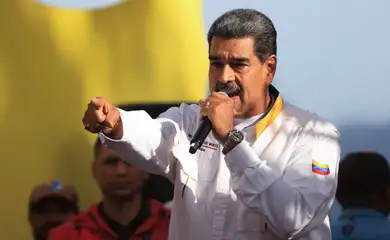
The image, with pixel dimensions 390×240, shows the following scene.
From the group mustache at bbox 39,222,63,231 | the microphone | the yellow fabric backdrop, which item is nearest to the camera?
the microphone

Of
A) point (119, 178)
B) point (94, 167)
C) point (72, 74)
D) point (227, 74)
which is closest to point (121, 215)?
point (119, 178)

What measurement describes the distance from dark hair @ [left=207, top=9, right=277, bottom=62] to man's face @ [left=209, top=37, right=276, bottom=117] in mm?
15

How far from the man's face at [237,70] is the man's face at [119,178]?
1.07m

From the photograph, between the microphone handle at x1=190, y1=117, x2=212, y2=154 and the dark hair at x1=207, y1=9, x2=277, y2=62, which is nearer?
the microphone handle at x1=190, y1=117, x2=212, y2=154

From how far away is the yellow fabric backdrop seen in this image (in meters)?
Result: 3.65

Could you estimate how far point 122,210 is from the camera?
3248mm

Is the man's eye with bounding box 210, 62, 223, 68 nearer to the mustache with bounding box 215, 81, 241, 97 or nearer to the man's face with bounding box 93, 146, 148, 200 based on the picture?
the mustache with bounding box 215, 81, 241, 97

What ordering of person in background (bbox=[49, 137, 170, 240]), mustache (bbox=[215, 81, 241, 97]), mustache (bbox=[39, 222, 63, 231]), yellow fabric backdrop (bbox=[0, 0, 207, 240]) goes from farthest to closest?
1. yellow fabric backdrop (bbox=[0, 0, 207, 240])
2. mustache (bbox=[39, 222, 63, 231])
3. person in background (bbox=[49, 137, 170, 240])
4. mustache (bbox=[215, 81, 241, 97])

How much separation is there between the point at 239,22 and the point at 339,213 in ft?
4.68

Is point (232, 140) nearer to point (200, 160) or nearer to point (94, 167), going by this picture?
point (200, 160)

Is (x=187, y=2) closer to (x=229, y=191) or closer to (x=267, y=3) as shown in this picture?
(x=267, y=3)

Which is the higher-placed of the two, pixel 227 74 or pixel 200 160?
pixel 227 74

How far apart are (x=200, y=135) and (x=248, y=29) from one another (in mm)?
342

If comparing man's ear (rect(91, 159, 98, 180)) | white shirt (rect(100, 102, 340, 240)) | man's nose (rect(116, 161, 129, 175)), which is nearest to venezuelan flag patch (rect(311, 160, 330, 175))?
white shirt (rect(100, 102, 340, 240))
